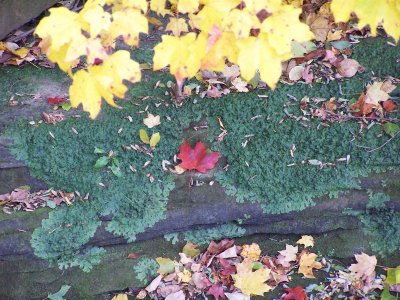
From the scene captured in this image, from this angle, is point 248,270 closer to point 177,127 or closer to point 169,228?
point 169,228

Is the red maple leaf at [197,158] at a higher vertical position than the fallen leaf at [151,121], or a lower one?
lower

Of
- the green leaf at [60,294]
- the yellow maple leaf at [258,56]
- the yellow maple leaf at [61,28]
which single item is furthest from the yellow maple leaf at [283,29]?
the green leaf at [60,294]

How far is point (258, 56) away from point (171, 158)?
1529 mm

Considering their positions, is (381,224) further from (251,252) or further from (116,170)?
(116,170)

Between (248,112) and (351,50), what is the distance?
3.24 feet

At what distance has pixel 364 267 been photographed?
2746 millimetres

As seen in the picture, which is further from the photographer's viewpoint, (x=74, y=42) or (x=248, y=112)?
(x=248, y=112)

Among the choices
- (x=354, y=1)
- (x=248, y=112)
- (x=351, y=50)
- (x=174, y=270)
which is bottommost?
(x=174, y=270)

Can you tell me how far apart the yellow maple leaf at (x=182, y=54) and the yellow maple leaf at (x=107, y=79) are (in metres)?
0.18

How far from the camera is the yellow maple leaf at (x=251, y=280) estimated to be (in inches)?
104

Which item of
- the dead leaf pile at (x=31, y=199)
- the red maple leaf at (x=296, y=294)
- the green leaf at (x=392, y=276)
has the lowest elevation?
the red maple leaf at (x=296, y=294)

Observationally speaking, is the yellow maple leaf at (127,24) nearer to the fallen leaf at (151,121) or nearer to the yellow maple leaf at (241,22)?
the yellow maple leaf at (241,22)

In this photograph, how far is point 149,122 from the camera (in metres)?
3.07

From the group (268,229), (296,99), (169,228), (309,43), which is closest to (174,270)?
(169,228)
